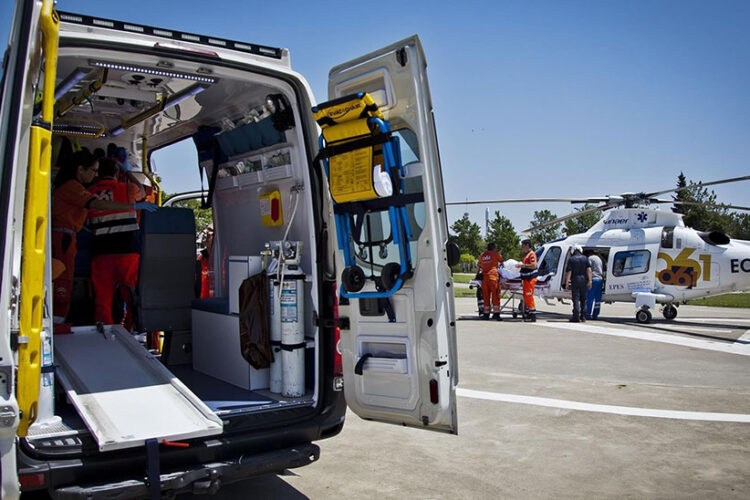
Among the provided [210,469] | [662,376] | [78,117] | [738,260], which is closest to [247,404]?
[210,469]

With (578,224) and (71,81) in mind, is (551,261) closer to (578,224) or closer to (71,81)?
(71,81)

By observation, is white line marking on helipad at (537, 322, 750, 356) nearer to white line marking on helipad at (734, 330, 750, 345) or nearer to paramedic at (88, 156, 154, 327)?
white line marking on helipad at (734, 330, 750, 345)

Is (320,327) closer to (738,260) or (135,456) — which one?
(135,456)

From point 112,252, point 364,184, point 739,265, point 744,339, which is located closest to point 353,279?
point 364,184

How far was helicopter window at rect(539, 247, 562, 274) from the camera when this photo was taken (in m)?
15.5

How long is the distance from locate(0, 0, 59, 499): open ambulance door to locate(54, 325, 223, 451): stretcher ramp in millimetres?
532

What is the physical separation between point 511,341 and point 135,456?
325 inches

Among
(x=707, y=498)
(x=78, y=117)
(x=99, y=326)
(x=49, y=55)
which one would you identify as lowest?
(x=707, y=498)

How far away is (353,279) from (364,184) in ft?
1.89

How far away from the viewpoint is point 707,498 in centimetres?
392

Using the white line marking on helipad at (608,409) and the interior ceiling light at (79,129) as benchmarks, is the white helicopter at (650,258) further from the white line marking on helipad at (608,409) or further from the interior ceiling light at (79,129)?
the interior ceiling light at (79,129)

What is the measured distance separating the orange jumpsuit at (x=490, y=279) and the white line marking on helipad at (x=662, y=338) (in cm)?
118

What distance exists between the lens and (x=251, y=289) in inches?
178

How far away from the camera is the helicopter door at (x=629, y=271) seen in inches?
553
